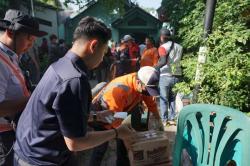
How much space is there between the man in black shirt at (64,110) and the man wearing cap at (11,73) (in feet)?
1.09

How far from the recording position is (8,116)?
2463 millimetres

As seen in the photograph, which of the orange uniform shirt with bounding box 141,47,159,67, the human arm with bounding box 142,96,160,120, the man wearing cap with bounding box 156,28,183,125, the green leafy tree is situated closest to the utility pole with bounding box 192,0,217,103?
the green leafy tree

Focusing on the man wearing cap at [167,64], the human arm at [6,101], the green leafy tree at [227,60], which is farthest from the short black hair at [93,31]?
the man wearing cap at [167,64]

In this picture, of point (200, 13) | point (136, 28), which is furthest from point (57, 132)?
point (136, 28)

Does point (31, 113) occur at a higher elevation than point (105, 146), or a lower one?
higher

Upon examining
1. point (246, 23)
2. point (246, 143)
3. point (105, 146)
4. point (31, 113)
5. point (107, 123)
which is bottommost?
point (105, 146)

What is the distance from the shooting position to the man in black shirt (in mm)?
1852

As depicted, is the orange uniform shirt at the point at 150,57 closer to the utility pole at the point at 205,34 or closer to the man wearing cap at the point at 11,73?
the utility pole at the point at 205,34

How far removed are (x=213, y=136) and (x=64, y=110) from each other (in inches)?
47.3

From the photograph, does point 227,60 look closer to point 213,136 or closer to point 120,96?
point 120,96

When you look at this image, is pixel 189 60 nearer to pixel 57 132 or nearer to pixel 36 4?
pixel 57 132

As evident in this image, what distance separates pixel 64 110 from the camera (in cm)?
184

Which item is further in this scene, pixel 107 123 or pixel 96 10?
pixel 96 10

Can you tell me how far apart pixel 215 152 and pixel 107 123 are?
50.2 inches
